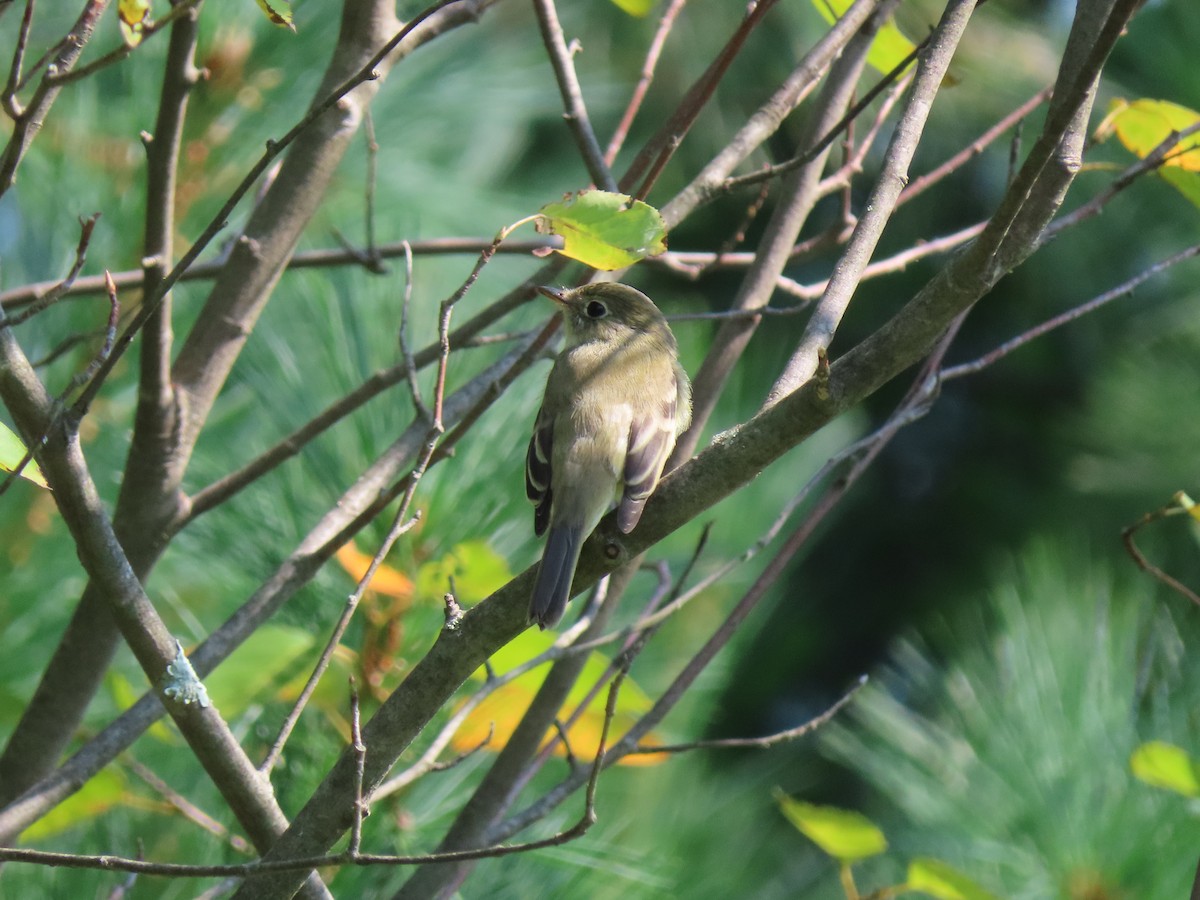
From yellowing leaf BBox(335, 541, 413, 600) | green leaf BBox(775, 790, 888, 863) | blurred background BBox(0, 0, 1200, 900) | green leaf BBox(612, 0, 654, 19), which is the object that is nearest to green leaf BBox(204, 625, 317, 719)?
blurred background BBox(0, 0, 1200, 900)

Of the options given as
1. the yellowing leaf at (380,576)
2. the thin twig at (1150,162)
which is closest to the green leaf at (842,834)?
the yellowing leaf at (380,576)

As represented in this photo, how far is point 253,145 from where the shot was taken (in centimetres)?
300

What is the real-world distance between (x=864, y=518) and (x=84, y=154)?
13.5 feet

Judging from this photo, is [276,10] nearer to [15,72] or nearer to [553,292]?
[15,72]

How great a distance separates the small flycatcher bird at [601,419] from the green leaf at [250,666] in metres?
0.39

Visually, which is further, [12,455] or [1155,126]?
[1155,126]

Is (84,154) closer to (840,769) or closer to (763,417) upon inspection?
(763,417)

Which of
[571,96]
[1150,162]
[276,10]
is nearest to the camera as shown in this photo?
[276,10]

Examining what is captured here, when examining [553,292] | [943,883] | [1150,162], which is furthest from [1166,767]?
[553,292]

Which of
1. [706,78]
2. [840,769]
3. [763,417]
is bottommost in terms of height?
[840,769]

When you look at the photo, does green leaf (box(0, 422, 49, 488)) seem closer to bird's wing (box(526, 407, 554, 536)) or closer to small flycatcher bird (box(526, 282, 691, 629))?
small flycatcher bird (box(526, 282, 691, 629))

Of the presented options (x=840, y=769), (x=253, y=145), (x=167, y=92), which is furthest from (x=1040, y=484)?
(x=167, y=92)

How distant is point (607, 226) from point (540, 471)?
89cm

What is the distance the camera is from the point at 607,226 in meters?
1.34
